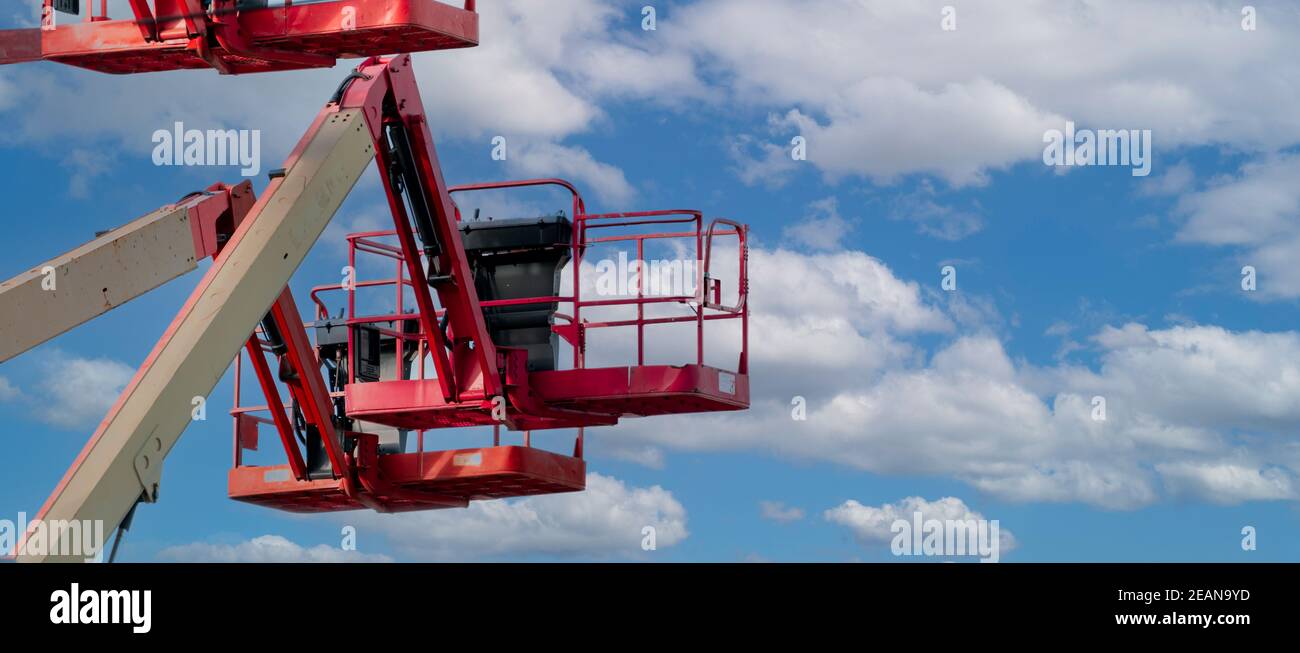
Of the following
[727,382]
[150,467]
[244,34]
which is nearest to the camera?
[150,467]

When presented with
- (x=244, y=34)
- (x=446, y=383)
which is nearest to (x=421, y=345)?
(x=446, y=383)

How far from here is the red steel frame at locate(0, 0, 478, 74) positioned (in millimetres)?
17391

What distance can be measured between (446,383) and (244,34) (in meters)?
5.16

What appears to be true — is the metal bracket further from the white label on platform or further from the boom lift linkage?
the white label on platform

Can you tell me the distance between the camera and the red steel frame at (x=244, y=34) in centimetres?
1739

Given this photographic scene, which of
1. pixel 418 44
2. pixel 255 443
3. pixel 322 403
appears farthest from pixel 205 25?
pixel 255 443

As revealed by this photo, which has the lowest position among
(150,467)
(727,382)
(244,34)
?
(150,467)

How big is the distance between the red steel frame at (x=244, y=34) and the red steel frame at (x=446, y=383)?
5.37 feet

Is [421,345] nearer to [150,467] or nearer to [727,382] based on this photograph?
[727,382]

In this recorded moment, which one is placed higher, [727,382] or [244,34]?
[244,34]

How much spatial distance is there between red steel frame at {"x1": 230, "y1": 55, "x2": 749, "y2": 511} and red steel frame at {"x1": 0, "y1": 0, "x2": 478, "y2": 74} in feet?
5.37

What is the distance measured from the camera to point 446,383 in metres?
21.1

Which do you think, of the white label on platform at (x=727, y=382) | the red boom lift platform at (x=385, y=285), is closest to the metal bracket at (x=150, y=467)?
the red boom lift platform at (x=385, y=285)
